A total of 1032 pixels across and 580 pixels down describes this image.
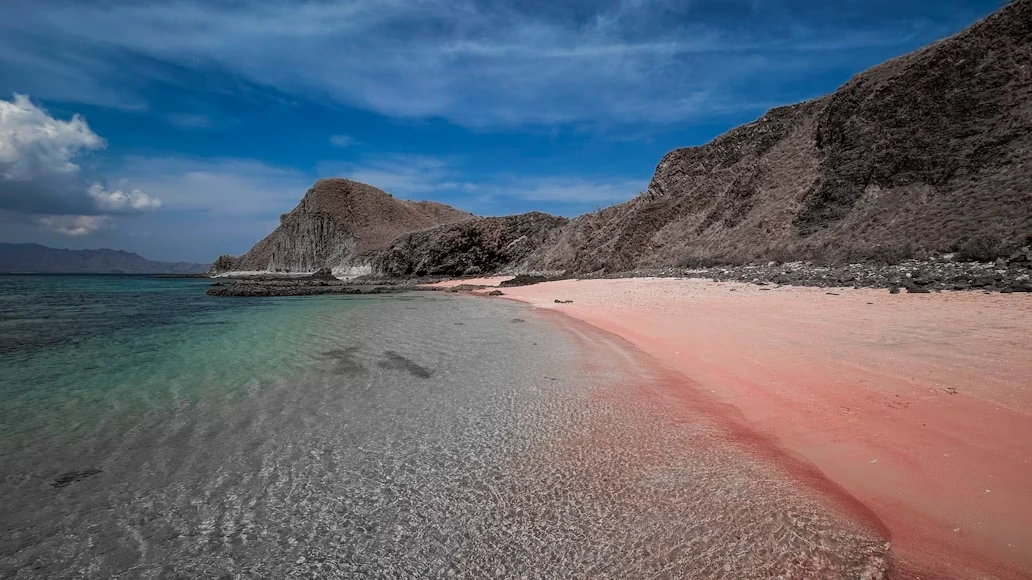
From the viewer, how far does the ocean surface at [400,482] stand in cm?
264

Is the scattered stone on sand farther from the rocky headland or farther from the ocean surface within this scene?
Answer: the rocky headland

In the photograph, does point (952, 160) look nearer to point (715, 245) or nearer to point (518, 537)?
point (715, 245)

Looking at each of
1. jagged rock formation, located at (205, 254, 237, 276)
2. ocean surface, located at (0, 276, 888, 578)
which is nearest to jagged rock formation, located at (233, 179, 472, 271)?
jagged rock formation, located at (205, 254, 237, 276)

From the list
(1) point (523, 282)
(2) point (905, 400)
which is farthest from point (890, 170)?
(2) point (905, 400)

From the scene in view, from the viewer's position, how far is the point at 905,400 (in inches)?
177

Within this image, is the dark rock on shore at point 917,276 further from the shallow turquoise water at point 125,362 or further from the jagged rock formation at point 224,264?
the jagged rock formation at point 224,264

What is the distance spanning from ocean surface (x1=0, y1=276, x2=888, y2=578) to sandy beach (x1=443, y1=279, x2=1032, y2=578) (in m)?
0.38

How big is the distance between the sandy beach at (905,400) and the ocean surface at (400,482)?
38 centimetres

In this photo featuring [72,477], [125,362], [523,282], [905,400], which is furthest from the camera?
[523,282]

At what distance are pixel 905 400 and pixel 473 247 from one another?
177ft

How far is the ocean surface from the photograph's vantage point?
2.64 meters

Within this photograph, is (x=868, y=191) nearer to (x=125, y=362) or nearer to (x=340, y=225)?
(x=125, y=362)

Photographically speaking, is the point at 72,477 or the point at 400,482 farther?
the point at 72,477

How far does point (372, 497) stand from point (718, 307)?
10.4 meters
